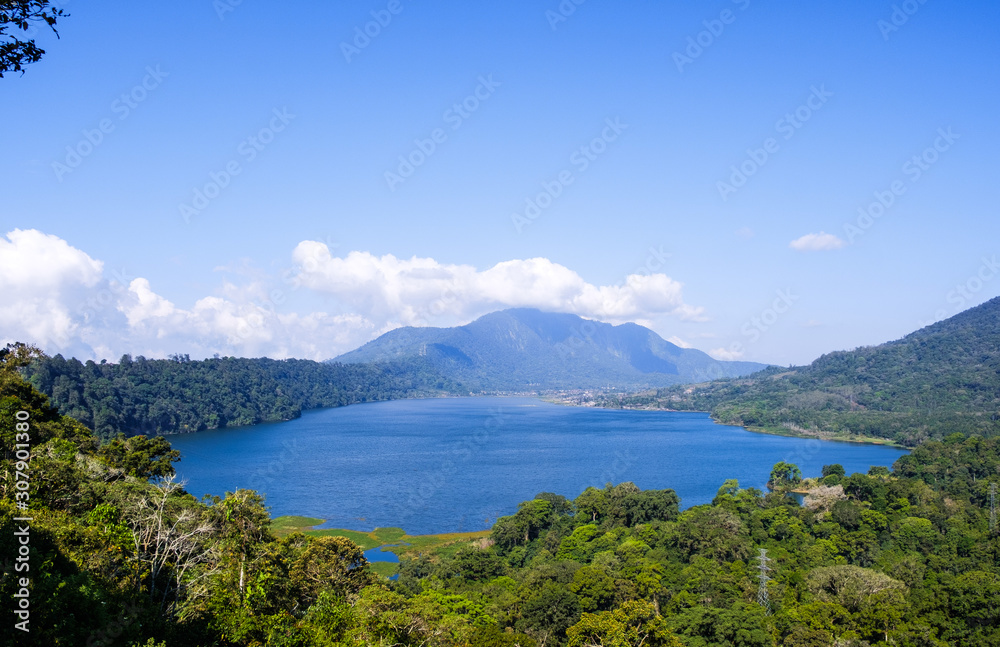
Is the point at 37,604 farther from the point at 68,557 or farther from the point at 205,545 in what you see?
the point at 205,545

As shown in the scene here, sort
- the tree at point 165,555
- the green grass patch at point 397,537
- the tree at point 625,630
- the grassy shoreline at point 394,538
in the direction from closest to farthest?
the tree at point 165,555
the tree at point 625,630
the grassy shoreline at point 394,538
the green grass patch at point 397,537

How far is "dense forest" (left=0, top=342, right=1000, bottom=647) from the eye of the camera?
9773 millimetres

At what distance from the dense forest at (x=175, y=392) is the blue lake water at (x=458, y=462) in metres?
6.15

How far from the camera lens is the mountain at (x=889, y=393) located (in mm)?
91562

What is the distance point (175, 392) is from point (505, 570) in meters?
92.2

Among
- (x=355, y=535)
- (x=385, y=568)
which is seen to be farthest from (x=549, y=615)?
(x=355, y=535)

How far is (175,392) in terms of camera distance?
3969 inches

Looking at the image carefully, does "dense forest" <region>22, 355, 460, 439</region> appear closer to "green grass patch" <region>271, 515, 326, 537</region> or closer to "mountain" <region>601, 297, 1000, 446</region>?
"green grass patch" <region>271, 515, 326, 537</region>

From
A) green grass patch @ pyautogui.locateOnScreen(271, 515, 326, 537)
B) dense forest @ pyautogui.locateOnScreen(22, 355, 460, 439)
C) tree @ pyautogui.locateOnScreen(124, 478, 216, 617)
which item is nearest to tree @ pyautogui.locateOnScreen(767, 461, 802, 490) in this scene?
green grass patch @ pyautogui.locateOnScreen(271, 515, 326, 537)

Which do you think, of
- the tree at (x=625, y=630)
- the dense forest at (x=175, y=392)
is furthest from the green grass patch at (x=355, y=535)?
the dense forest at (x=175, y=392)

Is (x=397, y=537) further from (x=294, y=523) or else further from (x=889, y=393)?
(x=889, y=393)

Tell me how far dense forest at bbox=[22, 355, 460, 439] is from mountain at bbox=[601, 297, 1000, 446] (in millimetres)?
89748

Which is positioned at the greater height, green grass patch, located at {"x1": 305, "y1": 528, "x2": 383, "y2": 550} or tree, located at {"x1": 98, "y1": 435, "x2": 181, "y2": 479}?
tree, located at {"x1": 98, "y1": 435, "x2": 181, "y2": 479}

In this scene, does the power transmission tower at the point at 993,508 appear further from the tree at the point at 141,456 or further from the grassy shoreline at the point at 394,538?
the tree at the point at 141,456
